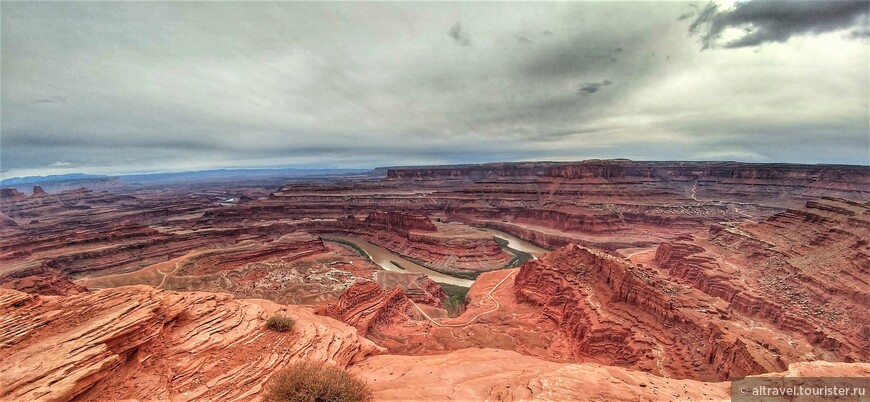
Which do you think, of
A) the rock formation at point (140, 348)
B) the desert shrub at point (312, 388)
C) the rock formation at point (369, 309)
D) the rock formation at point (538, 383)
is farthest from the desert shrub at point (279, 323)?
the rock formation at point (369, 309)

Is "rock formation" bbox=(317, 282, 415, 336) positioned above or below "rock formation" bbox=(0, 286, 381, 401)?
below

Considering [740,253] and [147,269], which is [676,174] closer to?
[740,253]

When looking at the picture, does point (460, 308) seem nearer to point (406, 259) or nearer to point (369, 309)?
point (369, 309)

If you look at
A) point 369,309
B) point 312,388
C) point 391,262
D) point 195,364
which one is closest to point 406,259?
point 391,262

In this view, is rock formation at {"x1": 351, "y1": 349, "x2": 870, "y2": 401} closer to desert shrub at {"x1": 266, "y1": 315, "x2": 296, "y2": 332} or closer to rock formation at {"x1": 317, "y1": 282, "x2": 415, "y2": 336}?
desert shrub at {"x1": 266, "y1": 315, "x2": 296, "y2": 332}

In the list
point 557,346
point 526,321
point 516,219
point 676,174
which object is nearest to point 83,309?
point 557,346

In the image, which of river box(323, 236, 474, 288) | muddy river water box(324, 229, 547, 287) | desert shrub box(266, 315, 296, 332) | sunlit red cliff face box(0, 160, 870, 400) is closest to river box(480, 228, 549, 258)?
muddy river water box(324, 229, 547, 287)
